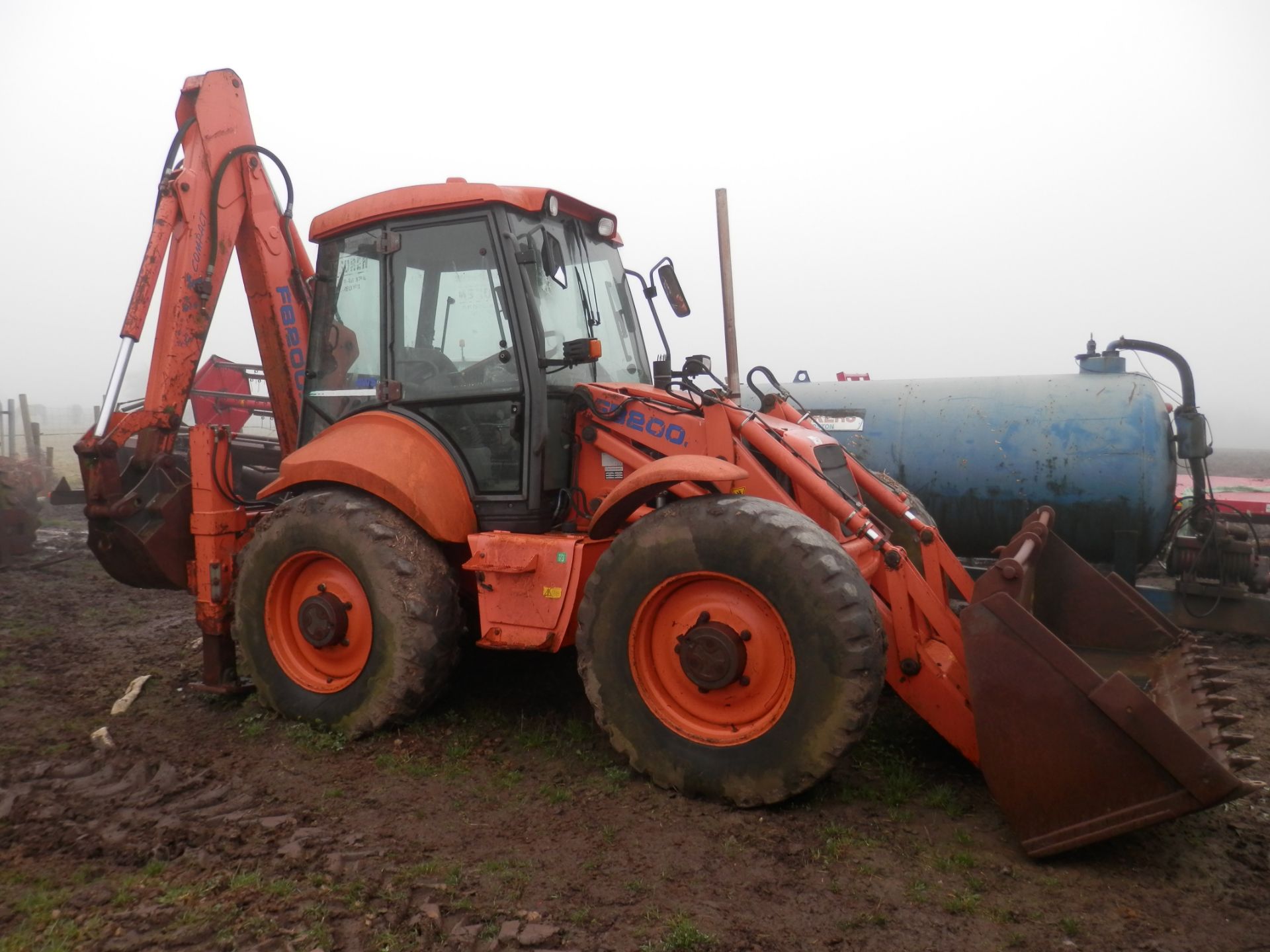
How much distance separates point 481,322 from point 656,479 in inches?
55.4

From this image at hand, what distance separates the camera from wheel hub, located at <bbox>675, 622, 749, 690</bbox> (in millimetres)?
3783

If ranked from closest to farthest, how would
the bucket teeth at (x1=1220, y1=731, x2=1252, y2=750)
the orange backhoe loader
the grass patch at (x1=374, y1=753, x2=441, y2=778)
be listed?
1. the bucket teeth at (x1=1220, y1=731, x2=1252, y2=750)
2. the orange backhoe loader
3. the grass patch at (x1=374, y1=753, x2=441, y2=778)

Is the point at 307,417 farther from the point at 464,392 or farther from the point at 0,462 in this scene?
the point at 0,462

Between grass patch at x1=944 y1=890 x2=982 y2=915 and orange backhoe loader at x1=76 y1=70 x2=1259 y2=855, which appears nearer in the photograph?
grass patch at x1=944 y1=890 x2=982 y2=915

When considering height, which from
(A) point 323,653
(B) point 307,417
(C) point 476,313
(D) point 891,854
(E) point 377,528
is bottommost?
(D) point 891,854

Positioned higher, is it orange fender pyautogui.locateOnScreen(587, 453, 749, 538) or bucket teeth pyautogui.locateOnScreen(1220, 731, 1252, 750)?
orange fender pyautogui.locateOnScreen(587, 453, 749, 538)

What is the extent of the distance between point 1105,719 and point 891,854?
87cm

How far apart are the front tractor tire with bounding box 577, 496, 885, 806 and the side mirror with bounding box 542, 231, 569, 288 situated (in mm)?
1340

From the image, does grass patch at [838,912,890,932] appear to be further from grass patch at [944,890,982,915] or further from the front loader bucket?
the front loader bucket

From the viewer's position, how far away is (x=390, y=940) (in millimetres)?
2939

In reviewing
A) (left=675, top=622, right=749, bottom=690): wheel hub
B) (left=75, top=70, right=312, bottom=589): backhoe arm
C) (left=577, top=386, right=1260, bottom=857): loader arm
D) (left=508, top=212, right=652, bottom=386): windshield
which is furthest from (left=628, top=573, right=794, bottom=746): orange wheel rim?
(left=75, top=70, right=312, bottom=589): backhoe arm

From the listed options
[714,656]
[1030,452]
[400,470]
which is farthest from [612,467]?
[1030,452]

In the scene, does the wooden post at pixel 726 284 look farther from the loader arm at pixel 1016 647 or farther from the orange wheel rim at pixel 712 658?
the orange wheel rim at pixel 712 658

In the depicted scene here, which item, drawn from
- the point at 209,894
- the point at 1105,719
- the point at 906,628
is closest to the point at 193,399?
the point at 209,894
